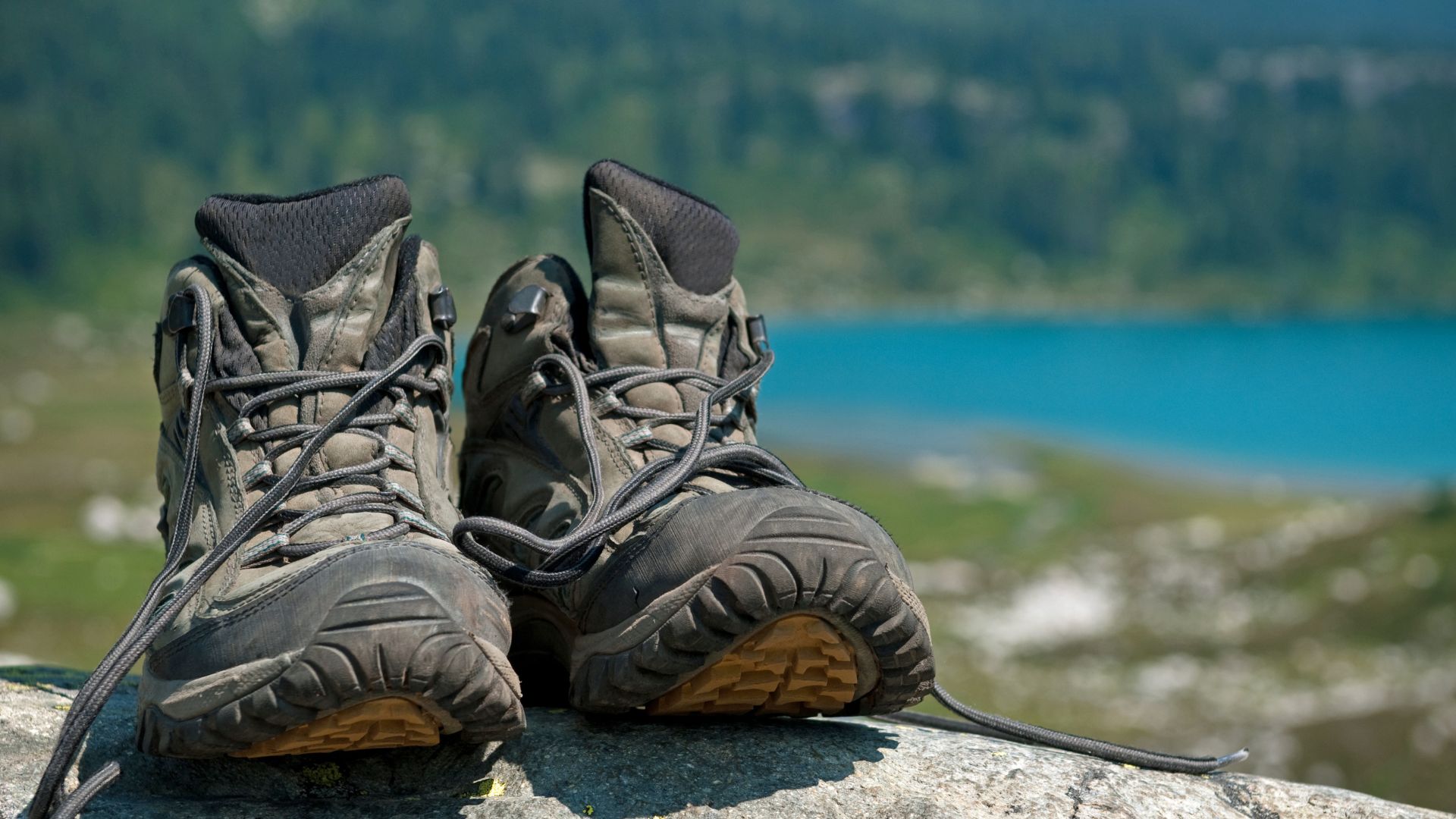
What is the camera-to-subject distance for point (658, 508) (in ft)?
12.6

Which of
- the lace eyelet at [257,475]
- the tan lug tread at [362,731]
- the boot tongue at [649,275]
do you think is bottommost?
the tan lug tread at [362,731]

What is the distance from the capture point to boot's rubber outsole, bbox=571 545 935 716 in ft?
11.1

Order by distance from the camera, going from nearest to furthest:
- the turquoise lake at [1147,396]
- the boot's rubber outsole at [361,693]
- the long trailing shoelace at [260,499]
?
the boot's rubber outsole at [361,693] → the long trailing shoelace at [260,499] → the turquoise lake at [1147,396]

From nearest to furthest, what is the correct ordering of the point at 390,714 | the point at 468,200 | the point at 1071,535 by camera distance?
the point at 390,714 → the point at 1071,535 → the point at 468,200

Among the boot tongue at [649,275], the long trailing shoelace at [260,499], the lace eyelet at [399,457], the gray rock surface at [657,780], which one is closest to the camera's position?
the long trailing shoelace at [260,499]

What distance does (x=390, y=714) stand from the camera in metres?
3.19

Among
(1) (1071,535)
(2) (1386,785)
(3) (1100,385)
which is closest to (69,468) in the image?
(1) (1071,535)

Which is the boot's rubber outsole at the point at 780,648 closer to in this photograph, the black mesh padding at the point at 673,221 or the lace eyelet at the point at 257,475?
the lace eyelet at the point at 257,475

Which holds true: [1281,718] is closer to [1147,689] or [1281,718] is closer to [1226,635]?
[1147,689]

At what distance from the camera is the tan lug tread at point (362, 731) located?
10.4 ft

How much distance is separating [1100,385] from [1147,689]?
74.4 meters

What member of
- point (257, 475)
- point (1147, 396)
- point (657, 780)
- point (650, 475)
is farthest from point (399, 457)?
point (1147, 396)

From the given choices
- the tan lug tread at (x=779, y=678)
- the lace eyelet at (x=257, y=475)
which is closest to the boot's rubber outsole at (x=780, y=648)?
the tan lug tread at (x=779, y=678)

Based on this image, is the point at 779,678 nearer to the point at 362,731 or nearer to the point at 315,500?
the point at 362,731
